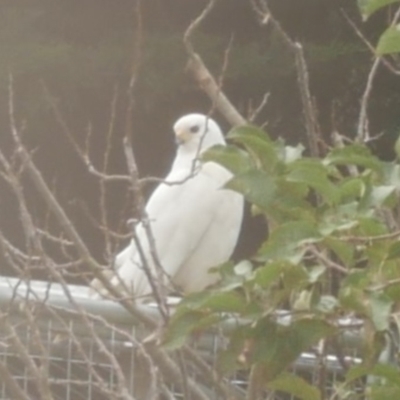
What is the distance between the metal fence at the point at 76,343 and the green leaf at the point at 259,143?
0.92 feet

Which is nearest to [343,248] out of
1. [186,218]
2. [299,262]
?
[299,262]

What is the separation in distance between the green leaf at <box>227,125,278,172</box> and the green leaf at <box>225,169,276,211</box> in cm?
3

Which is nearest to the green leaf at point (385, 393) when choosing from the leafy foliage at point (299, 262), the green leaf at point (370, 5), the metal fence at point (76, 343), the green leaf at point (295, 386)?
the leafy foliage at point (299, 262)

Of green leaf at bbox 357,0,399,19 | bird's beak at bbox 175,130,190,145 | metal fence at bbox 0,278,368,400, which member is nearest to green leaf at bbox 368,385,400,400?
metal fence at bbox 0,278,368,400

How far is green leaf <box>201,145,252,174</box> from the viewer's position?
56.9 inches

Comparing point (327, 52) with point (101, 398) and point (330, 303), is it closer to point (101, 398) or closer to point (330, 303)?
point (101, 398)

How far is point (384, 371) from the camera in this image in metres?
1.41

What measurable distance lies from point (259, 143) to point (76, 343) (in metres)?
0.32

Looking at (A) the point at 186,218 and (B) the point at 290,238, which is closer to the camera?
(B) the point at 290,238

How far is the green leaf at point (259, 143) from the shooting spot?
144 centimetres

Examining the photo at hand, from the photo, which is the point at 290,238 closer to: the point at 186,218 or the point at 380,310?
the point at 380,310

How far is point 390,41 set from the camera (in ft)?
4.50

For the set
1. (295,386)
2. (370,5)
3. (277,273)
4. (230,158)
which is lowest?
(295,386)

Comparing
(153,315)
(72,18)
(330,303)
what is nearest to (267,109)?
(72,18)
